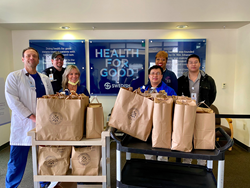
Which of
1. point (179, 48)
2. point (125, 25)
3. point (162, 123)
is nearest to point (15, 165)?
point (162, 123)

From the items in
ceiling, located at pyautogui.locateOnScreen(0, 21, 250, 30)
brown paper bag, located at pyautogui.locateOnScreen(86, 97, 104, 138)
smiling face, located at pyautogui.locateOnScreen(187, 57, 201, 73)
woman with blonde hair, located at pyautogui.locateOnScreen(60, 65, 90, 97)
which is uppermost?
ceiling, located at pyautogui.locateOnScreen(0, 21, 250, 30)

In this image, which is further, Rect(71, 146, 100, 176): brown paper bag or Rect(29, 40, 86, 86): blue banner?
Rect(29, 40, 86, 86): blue banner

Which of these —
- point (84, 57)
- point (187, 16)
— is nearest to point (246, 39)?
point (187, 16)

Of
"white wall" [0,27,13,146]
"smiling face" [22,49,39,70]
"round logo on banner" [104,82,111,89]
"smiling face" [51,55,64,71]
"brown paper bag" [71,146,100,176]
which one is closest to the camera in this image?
"brown paper bag" [71,146,100,176]

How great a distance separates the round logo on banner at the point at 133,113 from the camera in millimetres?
1145

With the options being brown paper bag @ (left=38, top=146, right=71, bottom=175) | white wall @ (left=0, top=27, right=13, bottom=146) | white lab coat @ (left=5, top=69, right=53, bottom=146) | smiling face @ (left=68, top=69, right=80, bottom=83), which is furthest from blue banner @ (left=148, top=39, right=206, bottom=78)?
white wall @ (left=0, top=27, right=13, bottom=146)

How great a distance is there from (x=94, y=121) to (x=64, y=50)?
105 inches

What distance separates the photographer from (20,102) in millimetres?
1755

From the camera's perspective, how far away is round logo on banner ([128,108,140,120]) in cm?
115

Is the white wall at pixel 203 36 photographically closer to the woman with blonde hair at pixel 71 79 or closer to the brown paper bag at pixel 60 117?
the woman with blonde hair at pixel 71 79

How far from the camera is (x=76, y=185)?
1851 mm

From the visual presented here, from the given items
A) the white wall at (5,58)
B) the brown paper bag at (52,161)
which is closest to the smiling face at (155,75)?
the brown paper bag at (52,161)

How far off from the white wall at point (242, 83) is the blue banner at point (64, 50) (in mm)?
3258

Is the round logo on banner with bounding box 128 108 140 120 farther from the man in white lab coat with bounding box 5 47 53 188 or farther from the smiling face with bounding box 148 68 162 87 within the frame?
the man in white lab coat with bounding box 5 47 53 188
